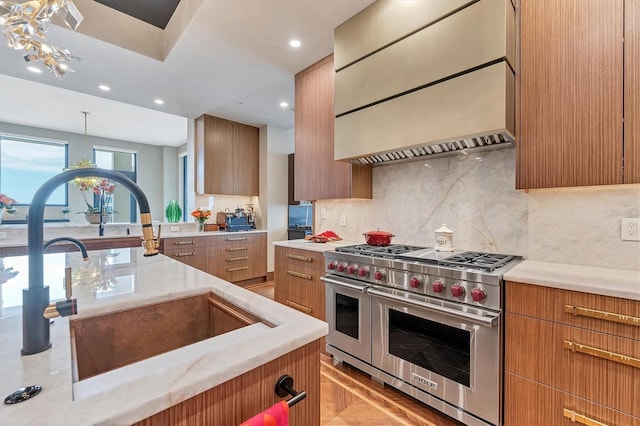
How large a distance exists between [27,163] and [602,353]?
28.7ft

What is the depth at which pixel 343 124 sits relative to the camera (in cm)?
235

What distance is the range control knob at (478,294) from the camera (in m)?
1.45

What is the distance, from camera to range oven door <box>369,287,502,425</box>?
144 centimetres

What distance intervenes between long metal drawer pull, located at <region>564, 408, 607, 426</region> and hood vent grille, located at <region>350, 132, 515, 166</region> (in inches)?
53.7

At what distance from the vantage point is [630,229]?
4.90 ft

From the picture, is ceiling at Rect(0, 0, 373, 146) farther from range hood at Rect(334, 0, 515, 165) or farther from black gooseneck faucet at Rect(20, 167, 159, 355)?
black gooseneck faucet at Rect(20, 167, 159, 355)

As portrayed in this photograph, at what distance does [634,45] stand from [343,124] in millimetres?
1628

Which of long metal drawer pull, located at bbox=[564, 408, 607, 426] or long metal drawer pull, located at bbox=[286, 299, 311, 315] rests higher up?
long metal drawer pull, located at bbox=[286, 299, 311, 315]

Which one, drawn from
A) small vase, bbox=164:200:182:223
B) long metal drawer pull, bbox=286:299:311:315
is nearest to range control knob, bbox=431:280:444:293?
long metal drawer pull, bbox=286:299:311:315

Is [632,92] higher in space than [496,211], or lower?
higher

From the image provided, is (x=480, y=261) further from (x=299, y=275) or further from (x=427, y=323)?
(x=299, y=275)

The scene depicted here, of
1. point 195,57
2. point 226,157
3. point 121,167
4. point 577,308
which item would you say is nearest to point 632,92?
point 577,308

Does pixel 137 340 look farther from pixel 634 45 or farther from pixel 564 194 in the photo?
pixel 634 45

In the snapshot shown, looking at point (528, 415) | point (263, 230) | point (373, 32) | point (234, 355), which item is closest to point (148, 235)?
point (234, 355)
